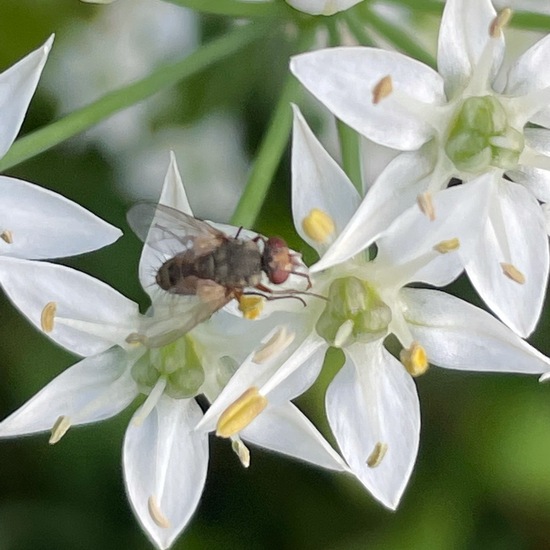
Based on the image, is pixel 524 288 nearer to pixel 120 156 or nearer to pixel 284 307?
pixel 284 307

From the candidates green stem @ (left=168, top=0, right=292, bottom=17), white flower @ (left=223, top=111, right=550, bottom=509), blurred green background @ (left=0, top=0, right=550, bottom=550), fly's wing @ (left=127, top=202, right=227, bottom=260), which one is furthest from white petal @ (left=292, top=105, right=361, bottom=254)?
blurred green background @ (left=0, top=0, right=550, bottom=550)

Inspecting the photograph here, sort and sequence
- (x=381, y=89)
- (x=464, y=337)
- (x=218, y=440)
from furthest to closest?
(x=218, y=440)
(x=464, y=337)
(x=381, y=89)

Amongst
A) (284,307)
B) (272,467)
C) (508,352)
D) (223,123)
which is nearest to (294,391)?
(284,307)

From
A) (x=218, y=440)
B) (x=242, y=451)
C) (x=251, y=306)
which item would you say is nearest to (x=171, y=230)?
(x=251, y=306)

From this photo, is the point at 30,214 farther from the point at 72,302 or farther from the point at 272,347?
the point at 272,347

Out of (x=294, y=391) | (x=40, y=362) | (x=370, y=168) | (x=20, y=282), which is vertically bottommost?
(x=40, y=362)

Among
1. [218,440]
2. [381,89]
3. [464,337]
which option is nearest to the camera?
[381,89]
